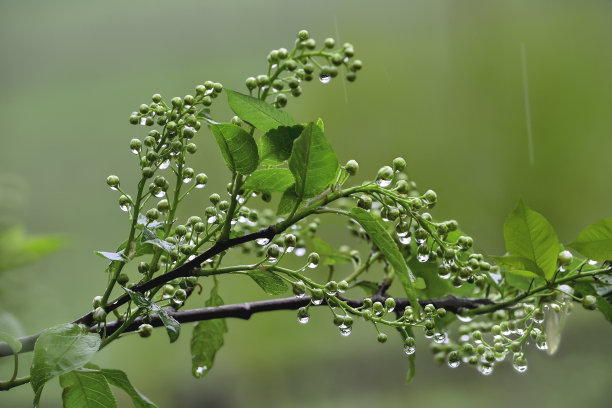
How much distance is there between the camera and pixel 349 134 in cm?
150

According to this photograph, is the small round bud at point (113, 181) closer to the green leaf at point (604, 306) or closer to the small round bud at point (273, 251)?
the small round bud at point (273, 251)

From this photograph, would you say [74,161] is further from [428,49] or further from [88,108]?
[428,49]

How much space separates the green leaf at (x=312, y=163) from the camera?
22cm

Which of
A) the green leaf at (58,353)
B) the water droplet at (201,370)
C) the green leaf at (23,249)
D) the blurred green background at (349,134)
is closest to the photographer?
the green leaf at (58,353)

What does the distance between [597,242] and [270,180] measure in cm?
15

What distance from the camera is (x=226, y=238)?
0.23 m

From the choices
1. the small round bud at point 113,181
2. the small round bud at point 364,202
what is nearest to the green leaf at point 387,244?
the small round bud at point 364,202

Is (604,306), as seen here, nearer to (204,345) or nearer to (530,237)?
(530,237)

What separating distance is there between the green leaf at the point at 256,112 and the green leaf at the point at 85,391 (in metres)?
0.12

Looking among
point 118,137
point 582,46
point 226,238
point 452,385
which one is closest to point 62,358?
point 226,238

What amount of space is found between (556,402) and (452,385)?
234 millimetres

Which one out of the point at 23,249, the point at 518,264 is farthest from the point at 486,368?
the point at 23,249

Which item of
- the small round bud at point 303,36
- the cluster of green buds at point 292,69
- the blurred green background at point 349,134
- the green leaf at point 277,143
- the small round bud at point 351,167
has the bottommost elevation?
the blurred green background at point 349,134

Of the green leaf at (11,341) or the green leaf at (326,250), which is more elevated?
the green leaf at (11,341)
